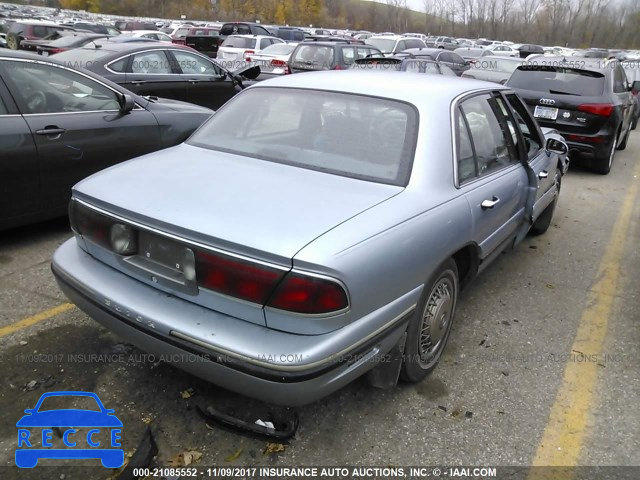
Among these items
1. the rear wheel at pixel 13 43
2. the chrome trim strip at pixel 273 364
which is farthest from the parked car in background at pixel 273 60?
the chrome trim strip at pixel 273 364

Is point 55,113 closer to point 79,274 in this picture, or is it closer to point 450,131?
point 79,274

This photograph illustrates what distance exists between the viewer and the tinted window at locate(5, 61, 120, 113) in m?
4.13

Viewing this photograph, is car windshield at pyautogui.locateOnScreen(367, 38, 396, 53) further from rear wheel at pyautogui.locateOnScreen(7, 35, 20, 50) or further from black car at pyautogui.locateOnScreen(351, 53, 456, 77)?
rear wheel at pyautogui.locateOnScreen(7, 35, 20, 50)

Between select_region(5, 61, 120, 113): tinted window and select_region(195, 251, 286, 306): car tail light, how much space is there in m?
2.93

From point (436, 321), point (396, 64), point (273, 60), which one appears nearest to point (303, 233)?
point (436, 321)

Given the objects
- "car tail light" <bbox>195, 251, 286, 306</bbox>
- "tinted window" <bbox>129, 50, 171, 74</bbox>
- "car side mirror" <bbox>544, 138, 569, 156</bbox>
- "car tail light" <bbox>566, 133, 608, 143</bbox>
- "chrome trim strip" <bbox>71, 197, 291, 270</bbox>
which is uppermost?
"tinted window" <bbox>129, 50, 171, 74</bbox>

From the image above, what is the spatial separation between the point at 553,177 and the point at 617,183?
12.6ft

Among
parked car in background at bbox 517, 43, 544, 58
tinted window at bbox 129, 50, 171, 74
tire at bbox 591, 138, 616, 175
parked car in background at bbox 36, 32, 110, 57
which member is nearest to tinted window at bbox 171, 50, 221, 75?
tinted window at bbox 129, 50, 171, 74

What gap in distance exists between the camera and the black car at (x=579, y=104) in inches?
296

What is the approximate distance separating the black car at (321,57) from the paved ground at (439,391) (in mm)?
9134

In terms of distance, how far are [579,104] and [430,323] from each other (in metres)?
6.17

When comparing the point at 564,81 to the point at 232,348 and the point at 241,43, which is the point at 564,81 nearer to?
the point at 232,348

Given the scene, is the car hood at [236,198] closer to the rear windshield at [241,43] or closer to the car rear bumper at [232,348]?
the car rear bumper at [232,348]

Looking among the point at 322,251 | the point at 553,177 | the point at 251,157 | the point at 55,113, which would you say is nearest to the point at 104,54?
the point at 55,113
